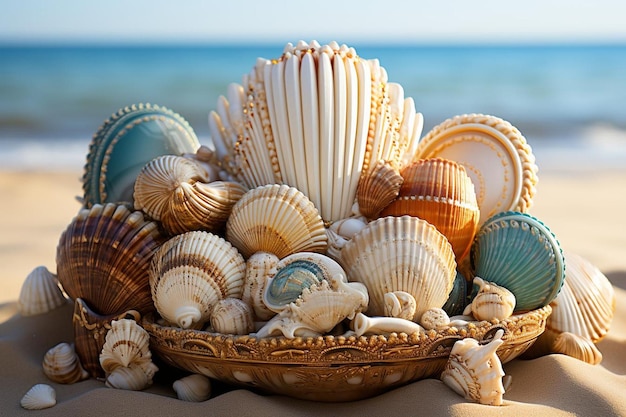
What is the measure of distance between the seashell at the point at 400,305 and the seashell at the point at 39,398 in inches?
46.3

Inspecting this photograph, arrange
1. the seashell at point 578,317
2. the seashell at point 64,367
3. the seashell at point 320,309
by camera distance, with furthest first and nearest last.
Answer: the seashell at point 578,317 → the seashell at point 64,367 → the seashell at point 320,309

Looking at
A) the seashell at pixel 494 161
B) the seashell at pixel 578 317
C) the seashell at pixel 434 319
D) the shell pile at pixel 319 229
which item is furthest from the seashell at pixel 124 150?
the seashell at pixel 578 317

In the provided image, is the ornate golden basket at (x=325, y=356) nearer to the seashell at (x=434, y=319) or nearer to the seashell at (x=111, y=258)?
the seashell at (x=434, y=319)

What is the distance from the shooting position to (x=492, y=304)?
8.06 feet

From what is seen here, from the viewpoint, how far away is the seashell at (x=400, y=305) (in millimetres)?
2346

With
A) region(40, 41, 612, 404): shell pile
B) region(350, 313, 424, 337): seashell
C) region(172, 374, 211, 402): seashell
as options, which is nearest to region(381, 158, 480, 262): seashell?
region(40, 41, 612, 404): shell pile

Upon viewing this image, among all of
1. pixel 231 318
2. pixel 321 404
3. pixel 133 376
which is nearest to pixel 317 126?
pixel 231 318

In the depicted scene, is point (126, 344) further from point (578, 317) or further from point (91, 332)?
point (578, 317)

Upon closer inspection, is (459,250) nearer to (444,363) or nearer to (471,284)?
(471,284)

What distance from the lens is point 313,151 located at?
2783mm

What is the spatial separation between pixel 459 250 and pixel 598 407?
2.33 ft

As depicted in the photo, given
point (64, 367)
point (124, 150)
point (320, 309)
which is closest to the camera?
point (320, 309)

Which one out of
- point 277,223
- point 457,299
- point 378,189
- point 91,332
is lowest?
point 91,332

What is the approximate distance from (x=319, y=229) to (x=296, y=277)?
31 cm
